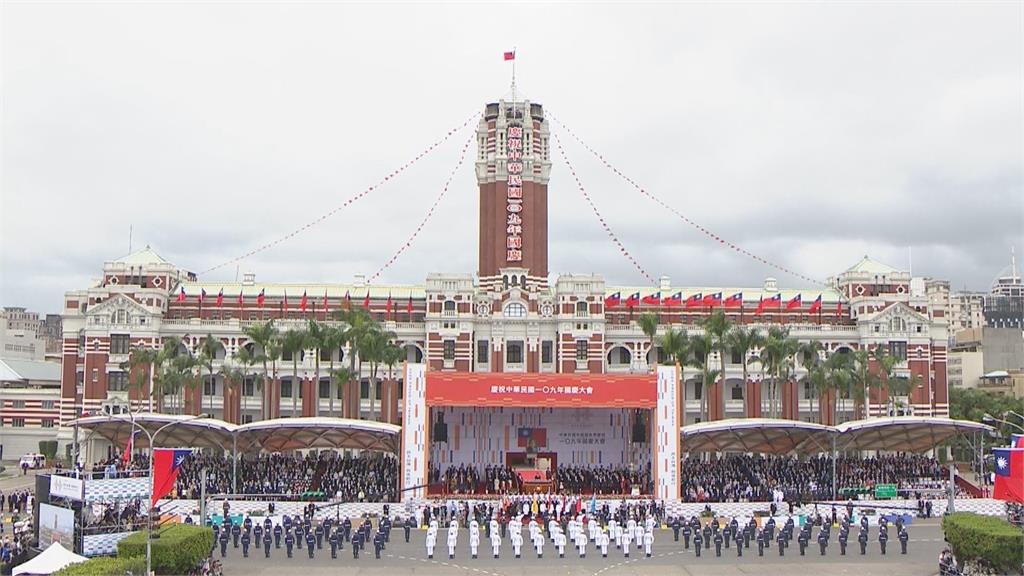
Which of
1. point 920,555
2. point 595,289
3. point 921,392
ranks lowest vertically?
point 920,555

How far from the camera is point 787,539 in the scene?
128 ft

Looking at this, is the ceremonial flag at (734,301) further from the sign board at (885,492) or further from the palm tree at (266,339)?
the palm tree at (266,339)

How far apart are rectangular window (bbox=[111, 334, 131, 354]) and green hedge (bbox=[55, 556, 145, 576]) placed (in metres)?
51.2

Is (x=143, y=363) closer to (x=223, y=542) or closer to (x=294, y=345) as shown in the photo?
(x=294, y=345)

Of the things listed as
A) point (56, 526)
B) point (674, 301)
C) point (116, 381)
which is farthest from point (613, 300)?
point (56, 526)

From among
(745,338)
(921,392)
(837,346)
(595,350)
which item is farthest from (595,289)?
(921,392)

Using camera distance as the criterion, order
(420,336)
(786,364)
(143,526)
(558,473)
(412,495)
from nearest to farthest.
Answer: (143,526) < (412,495) < (558,473) < (786,364) < (420,336)

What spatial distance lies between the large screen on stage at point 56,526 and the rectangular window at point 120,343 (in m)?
43.4

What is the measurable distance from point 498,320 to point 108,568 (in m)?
51.4

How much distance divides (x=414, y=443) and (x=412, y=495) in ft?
8.45

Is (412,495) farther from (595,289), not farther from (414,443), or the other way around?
(595,289)

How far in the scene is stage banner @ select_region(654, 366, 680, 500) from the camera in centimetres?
5162

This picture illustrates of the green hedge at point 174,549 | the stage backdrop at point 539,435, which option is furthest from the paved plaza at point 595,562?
the stage backdrop at point 539,435

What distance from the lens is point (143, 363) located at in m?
73.2
